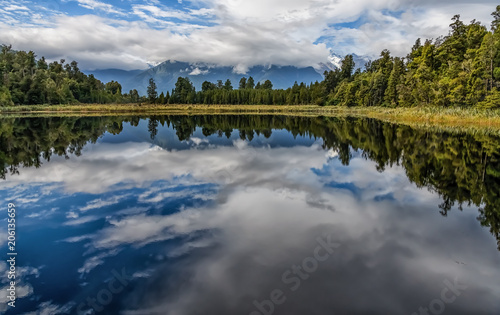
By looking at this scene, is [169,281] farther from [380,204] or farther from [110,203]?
[380,204]

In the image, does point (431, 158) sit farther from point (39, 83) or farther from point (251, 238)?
point (39, 83)

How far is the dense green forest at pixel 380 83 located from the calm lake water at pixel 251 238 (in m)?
34.4

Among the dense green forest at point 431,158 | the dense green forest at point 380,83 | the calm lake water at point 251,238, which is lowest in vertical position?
the calm lake water at point 251,238

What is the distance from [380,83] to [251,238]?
77.6 metres

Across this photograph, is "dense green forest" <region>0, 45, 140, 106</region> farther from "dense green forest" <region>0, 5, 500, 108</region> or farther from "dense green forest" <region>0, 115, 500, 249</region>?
"dense green forest" <region>0, 115, 500, 249</region>

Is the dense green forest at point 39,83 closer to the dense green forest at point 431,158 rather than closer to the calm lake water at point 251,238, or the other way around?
the dense green forest at point 431,158

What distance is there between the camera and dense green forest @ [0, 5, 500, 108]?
42.9 meters

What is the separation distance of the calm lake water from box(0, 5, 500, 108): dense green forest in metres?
34.4

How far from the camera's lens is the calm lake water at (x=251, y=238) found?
16.5ft

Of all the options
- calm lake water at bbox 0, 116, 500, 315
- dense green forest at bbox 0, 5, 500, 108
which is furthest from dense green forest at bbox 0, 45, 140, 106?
calm lake water at bbox 0, 116, 500, 315

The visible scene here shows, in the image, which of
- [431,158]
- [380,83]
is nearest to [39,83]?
[380,83]

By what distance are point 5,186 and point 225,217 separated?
7.82 metres

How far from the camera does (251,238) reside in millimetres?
7250

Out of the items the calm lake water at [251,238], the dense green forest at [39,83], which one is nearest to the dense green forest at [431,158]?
the calm lake water at [251,238]
